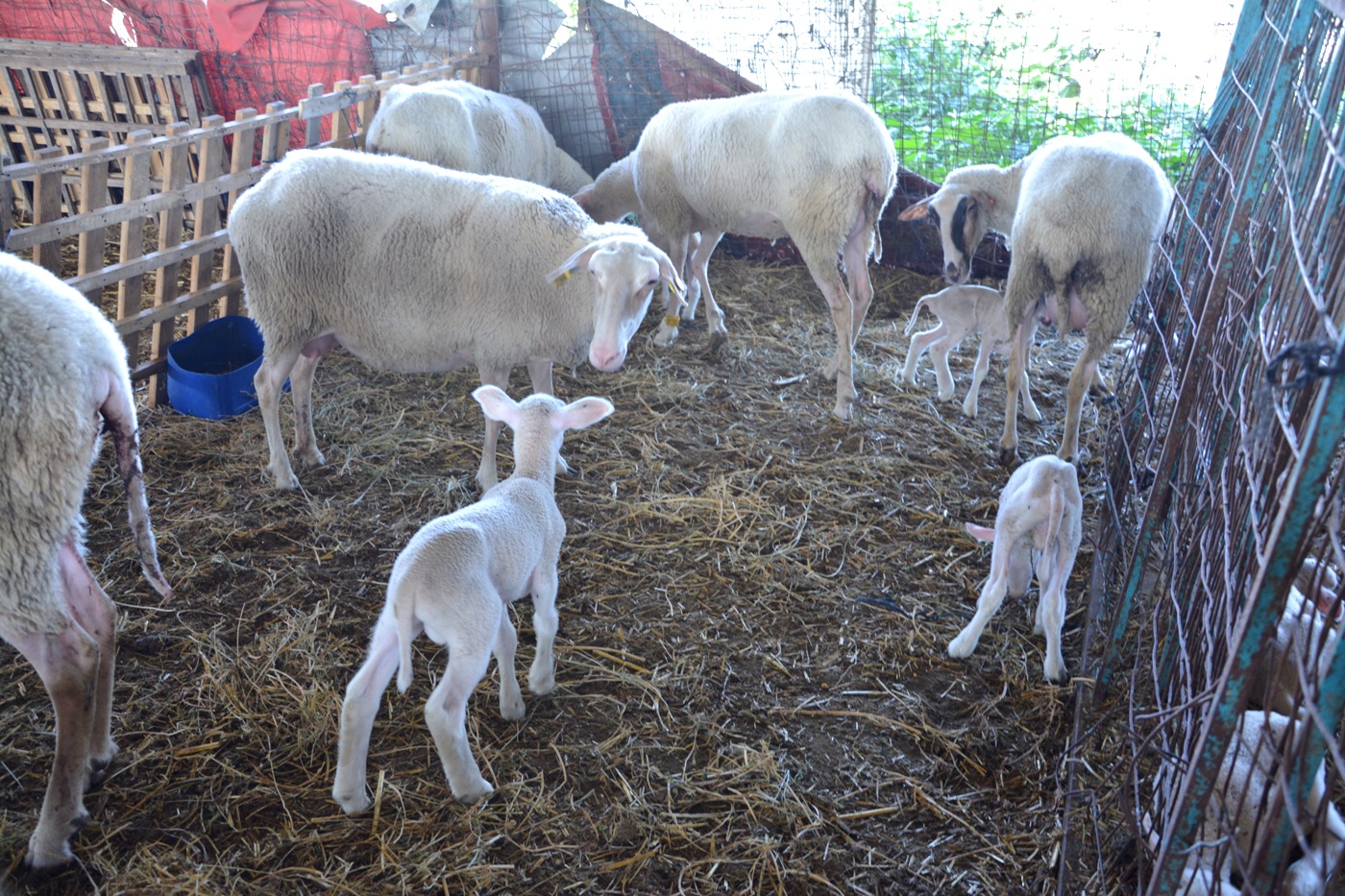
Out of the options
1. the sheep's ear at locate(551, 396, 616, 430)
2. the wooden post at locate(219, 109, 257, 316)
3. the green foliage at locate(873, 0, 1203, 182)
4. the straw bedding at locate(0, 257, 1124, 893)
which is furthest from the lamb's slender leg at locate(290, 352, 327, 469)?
the green foliage at locate(873, 0, 1203, 182)

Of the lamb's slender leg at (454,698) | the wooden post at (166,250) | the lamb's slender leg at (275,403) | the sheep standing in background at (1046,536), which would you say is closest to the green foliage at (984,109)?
the wooden post at (166,250)

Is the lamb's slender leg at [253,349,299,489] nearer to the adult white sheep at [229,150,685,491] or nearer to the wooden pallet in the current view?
the adult white sheep at [229,150,685,491]

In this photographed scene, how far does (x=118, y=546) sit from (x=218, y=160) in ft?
7.93

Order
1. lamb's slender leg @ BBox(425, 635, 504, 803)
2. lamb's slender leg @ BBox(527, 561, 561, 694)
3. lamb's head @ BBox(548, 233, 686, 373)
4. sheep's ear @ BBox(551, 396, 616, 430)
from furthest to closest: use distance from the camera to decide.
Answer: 1. lamb's head @ BBox(548, 233, 686, 373)
2. sheep's ear @ BBox(551, 396, 616, 430)
3. lamb's slender leg @ BBox(527, 561, 561, 694)
4. lamb's slender leg @ BBox(425, 635, 504, 803)

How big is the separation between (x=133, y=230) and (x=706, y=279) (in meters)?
3.40

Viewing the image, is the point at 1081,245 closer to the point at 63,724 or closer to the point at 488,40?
the point at 63,724

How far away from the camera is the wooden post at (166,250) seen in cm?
492

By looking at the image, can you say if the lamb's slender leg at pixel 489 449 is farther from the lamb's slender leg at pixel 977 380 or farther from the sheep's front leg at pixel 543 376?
the lamb's slender leg at pixel 977 380

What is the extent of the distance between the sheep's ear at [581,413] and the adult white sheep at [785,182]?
5.60ft

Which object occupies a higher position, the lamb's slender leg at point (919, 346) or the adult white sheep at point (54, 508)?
the adult white sheep at point (54, 508)

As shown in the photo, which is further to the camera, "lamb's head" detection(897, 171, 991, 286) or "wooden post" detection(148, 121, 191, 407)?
"lamb's head" detection(897, 171, 991, 286)

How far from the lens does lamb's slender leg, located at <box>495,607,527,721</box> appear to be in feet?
9.65

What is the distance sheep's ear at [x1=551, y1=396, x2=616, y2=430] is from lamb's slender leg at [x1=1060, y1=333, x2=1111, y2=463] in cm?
256

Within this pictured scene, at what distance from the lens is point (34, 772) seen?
2.85 meters
